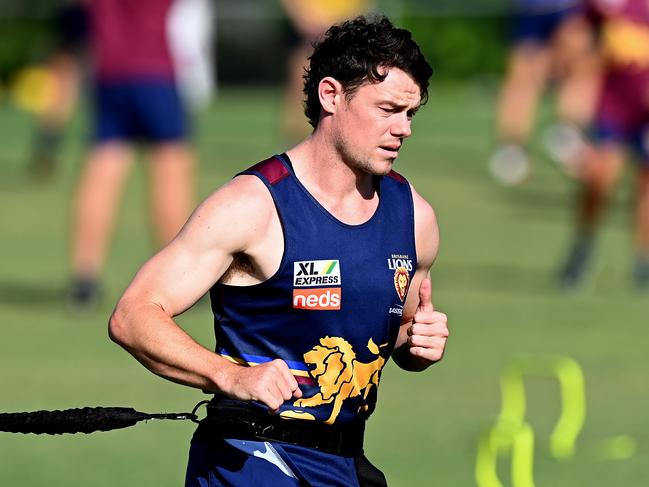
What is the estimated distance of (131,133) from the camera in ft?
37.9

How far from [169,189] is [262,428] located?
663cm

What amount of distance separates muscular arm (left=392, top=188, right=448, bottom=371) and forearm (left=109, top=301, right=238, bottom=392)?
25.5 inches

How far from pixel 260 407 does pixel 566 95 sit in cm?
1851

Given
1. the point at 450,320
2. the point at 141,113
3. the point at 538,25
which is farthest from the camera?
the point at 538,25

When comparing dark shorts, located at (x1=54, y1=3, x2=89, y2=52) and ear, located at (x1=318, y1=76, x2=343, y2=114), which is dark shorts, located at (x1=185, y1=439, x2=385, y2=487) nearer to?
ear, located at (x1=318, y1=76, x2=343, y2=114)

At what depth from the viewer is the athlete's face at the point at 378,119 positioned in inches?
193

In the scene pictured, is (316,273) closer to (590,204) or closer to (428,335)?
(428,335)

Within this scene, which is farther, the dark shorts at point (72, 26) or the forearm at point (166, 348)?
the dark shorts at point (72, 26)

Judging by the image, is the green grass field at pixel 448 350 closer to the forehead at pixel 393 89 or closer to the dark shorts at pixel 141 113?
the dark shorts at pixel 141 113

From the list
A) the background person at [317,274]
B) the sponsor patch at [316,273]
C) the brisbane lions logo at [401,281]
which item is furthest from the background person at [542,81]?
the sponsor patch at [316,273]

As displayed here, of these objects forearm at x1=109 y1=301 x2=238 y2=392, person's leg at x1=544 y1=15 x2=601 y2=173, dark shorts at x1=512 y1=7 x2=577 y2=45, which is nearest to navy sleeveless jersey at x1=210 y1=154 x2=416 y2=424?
forearm at x1=109 y1=301 x2=238 y2=392

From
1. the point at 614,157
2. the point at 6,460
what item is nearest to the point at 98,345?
the point at 6,460

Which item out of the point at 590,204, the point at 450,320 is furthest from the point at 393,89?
the point at 590,204

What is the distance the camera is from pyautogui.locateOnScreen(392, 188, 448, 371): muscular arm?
16.1 feet
